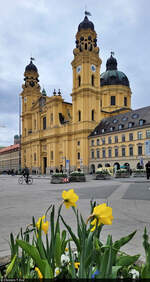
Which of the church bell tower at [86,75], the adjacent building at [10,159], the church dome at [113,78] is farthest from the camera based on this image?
the adjacent building at [10,159]

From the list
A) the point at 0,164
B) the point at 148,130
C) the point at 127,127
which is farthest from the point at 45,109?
the point at 0,164

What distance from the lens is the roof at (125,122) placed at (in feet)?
149

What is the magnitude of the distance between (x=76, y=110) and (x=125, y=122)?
1369cm

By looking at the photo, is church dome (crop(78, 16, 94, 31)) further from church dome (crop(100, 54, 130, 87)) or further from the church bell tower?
church dome (crop(100, 54, 130, 87))

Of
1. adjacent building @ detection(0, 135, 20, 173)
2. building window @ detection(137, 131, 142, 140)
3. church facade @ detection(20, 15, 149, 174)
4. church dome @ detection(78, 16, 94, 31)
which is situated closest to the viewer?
building window @ detection(137, 131, 142, 140)

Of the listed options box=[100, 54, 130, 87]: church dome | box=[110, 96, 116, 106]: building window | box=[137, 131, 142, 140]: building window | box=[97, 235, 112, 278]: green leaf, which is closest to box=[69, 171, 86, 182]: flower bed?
box=[97, 235, 112, 278]: green leaf

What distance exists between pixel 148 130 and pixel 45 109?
118 ft

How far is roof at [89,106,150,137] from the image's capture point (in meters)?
45.3

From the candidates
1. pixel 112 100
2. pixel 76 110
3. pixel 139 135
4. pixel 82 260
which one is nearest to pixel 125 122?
pixel 139 135

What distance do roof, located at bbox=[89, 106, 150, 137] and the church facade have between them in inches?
87.5

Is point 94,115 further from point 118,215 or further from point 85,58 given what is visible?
point 118,215

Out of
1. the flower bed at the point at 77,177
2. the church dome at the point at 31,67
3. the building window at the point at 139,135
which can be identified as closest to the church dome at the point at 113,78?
the church dome at the point at 31,67

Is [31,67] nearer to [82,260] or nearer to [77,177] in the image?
[77,177]

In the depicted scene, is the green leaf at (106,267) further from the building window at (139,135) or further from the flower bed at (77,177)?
the building window at (139,135)
